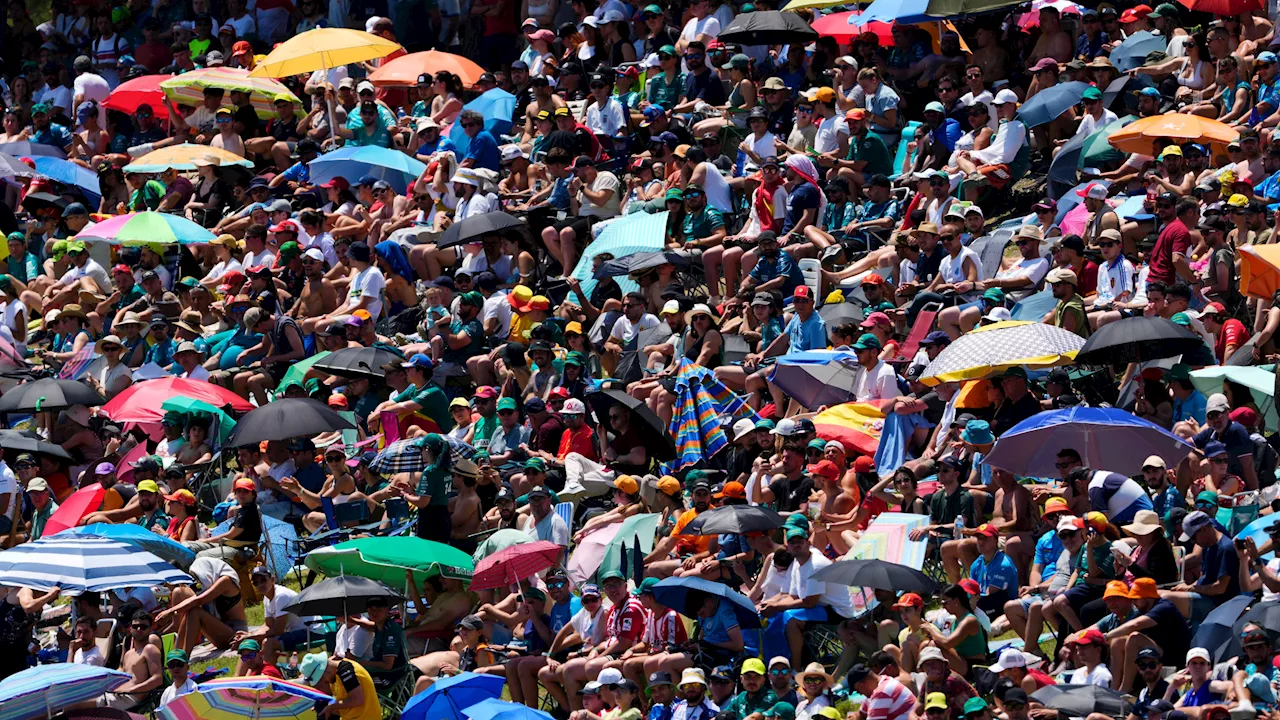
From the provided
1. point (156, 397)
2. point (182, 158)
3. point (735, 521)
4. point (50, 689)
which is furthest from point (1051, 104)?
point (50, 689)

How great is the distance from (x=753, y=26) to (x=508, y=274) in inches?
170

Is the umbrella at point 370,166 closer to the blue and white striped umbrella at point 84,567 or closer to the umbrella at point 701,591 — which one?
the blue and white striped umbrella at point 84,567

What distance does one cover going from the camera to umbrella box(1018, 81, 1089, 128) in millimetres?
22359

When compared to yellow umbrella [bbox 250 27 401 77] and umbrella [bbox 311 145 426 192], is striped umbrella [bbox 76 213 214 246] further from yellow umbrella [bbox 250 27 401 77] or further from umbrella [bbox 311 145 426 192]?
yellow umbrella [bbox 250 27 401 77]

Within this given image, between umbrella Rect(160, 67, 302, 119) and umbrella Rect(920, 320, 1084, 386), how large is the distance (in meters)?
12.7

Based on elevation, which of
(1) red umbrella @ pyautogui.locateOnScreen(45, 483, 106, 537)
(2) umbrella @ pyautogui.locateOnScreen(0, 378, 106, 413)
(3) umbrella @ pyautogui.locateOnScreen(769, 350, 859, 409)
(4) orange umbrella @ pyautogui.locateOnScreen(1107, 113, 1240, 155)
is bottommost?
(1) red umbrella @ pyautogui.locateOnScreen(45, 483, 106, 537)

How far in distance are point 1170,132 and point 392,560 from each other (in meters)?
8.33

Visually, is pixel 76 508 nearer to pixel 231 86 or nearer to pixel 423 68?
pixel 231 86

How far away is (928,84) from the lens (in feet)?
79.5

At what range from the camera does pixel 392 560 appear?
17.0m

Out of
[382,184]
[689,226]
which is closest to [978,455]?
[689,226]

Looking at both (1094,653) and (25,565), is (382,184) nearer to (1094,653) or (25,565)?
(25,565)

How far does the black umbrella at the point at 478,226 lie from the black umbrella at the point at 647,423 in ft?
12.4

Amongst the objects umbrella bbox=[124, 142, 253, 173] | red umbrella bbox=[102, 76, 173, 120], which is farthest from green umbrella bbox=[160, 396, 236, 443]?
red umbrella bbox=[102, 76, 173, 120]
